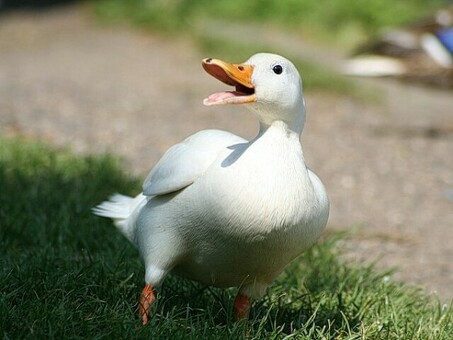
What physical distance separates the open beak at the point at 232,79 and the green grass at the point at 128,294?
791mm

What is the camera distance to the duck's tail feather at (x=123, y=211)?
406 centimetres

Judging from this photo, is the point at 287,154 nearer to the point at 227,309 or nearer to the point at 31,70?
the point at 227,309

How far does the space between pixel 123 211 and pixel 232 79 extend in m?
1.11

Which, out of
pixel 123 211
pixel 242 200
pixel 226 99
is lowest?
pixel 123 211

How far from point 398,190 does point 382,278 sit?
7.88 ft

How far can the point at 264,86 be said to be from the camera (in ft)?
10.9

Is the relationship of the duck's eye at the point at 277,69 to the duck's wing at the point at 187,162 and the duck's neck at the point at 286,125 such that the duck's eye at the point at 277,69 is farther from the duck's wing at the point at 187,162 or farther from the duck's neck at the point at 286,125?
the duck's wing at the point at 187,162

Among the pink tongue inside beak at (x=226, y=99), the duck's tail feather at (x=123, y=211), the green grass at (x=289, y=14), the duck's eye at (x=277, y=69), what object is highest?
the duck's eye at (x=277, y=69)

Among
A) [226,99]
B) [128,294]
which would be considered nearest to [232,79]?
[226,99]

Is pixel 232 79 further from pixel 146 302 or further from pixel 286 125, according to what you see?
pixel 146 302

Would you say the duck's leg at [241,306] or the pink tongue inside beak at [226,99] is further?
the duck's leg at [241,306]

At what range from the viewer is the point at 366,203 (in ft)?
21.5

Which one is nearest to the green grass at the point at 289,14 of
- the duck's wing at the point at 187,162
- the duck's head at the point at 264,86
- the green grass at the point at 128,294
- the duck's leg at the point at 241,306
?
the green grass at the point at 128,294

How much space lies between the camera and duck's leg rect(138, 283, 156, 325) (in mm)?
3484
